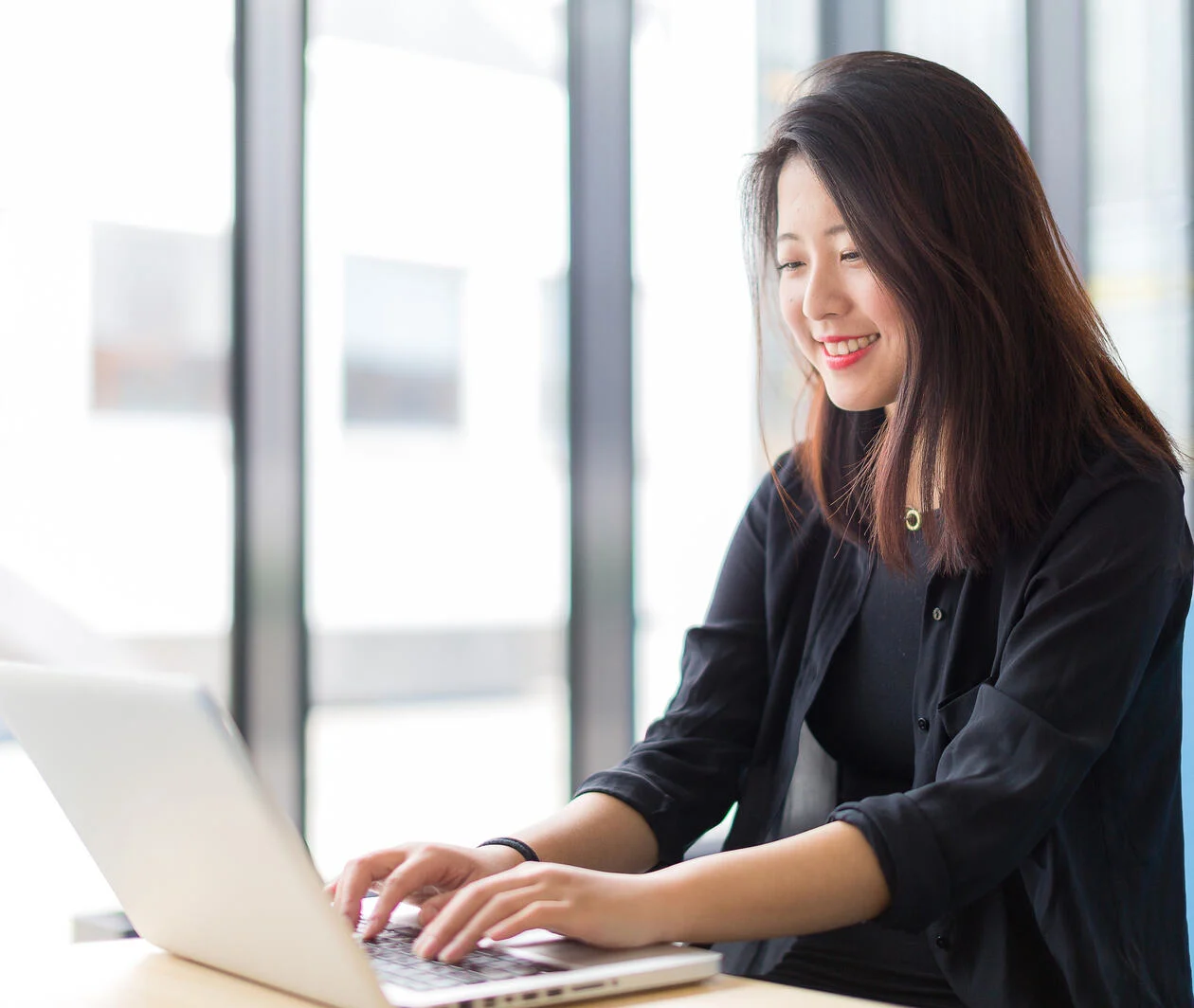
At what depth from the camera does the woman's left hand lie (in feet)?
2.66

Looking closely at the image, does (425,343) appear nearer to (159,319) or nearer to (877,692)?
(159,319)

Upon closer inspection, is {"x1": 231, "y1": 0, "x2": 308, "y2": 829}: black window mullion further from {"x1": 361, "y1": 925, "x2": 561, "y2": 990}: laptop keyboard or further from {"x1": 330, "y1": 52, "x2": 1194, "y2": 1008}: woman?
{"x1": 361, "y1": 925, "x2": 561, "y2": 990}: laptop keyboard

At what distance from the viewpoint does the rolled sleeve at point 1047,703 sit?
95 cm

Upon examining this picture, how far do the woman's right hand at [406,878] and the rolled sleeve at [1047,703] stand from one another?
29 centimetres

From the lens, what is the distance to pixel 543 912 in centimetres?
81

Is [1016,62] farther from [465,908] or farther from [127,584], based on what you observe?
[465,908]

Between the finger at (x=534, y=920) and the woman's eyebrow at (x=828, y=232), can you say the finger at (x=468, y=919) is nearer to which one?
the finger at (x=534, y=920)

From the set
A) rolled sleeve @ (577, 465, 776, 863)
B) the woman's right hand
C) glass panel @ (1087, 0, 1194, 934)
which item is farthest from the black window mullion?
glass panel @ (1087, 0, 1194, 934)

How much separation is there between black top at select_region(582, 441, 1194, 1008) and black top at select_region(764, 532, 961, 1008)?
0.13ft

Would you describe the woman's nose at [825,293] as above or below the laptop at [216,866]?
above

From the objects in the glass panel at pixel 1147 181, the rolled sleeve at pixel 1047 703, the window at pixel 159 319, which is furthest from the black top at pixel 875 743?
the glass panel at pixel 1147 181

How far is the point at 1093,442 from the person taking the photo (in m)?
1.15

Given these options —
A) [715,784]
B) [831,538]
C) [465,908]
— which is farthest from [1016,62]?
[465,908]

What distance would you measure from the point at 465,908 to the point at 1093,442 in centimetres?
69
